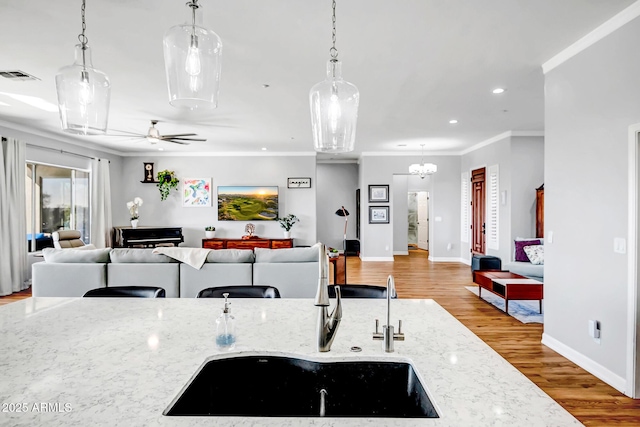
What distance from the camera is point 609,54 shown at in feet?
9.07

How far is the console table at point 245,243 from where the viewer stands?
8.48m

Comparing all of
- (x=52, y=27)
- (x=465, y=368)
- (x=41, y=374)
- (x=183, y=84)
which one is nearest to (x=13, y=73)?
(x=52, y=27)

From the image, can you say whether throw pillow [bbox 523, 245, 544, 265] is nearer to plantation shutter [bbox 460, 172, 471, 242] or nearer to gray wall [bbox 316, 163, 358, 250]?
plantation shutter [bbox 460, 172, 471, 242]

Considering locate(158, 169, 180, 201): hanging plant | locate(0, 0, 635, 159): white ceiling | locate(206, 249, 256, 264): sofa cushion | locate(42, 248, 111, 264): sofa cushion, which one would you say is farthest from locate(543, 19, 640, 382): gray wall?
locate(158, 169, 180, 201): hanging plant

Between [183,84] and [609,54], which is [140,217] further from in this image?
[609,54]

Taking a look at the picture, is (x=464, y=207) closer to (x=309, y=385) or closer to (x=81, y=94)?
(x=309, y=385)

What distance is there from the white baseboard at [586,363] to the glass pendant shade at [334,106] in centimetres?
276

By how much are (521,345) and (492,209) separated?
423 centimetres

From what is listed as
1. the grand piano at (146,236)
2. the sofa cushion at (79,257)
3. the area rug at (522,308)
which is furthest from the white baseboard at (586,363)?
the grand piano at (146,236)

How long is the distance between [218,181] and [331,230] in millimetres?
3701

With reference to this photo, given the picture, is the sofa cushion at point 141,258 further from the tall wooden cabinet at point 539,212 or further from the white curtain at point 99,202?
the tall wooden cabinet at point 539,212

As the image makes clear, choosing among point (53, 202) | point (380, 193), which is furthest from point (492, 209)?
point (53, 202)

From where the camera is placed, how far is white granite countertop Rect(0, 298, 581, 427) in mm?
885

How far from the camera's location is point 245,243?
8.50 metres
